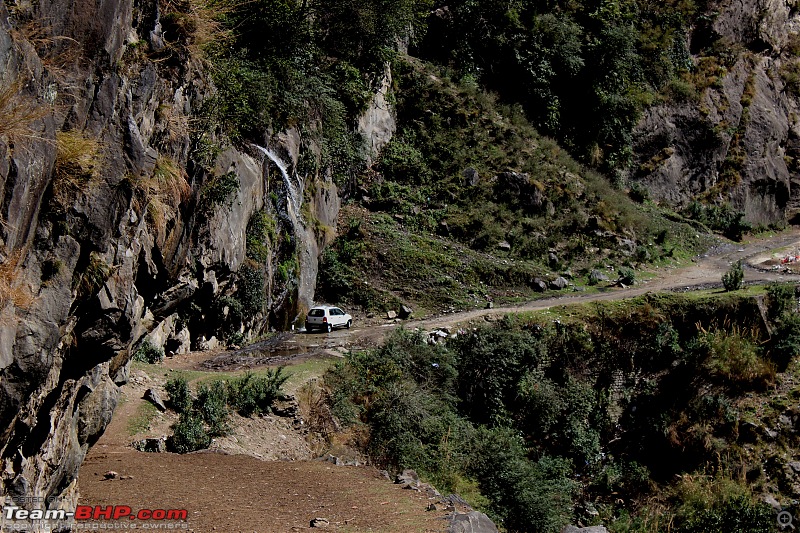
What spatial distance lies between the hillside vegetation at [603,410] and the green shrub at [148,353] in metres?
4.44

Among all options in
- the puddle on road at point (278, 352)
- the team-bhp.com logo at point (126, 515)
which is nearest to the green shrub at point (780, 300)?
the puddle on road at point (278, 352)

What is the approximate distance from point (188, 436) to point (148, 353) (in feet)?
14.3

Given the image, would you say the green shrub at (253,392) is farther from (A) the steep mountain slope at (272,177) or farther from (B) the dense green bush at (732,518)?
(B) the dense green bush at (732,518)

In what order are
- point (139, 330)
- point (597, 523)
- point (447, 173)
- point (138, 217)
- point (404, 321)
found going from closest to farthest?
point (138, 217) → point (139, 330) → point (597, 523) → point (404, 321) → point (447, 173)

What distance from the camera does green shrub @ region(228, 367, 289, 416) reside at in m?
16.9

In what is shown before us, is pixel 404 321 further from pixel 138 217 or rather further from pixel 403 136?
pixel 138 217

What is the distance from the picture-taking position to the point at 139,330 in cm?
1159

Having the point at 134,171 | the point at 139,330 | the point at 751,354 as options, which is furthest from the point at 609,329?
the point at 134,171

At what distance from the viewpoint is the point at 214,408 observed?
16016mm

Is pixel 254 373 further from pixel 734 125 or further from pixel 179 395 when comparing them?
pixel 734 125

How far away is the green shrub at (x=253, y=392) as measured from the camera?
1694 centimetres

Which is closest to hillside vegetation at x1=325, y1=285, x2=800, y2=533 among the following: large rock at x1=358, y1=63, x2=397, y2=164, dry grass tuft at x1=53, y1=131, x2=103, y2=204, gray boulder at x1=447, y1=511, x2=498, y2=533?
gray boulder at x1=447, y1=511, x2=498, y2=533

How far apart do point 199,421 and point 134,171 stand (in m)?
7.48

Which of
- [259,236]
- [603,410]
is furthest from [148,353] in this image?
[603,410]
